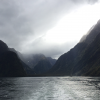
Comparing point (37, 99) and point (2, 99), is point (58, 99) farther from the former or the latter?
point (2, 99)

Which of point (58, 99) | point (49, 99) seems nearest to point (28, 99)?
point (49, 99)

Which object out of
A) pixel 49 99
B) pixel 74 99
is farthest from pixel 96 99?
pixel 49 99

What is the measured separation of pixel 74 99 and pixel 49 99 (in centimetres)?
799

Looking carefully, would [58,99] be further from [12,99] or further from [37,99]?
[12,99]

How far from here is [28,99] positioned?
45406 millimetres

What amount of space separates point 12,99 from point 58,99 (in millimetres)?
14826

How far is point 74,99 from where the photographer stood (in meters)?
44.2

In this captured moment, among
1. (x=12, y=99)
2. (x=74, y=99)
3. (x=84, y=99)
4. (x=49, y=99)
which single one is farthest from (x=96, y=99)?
(x=12, y=99)

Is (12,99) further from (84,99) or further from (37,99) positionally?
(84,99)

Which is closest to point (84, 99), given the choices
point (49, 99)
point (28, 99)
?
point (49, 99)

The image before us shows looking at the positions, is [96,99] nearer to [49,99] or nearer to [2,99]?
[49,99]

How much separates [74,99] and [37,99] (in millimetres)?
11924

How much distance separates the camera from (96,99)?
43.8 m

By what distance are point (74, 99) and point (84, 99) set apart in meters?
3.19
